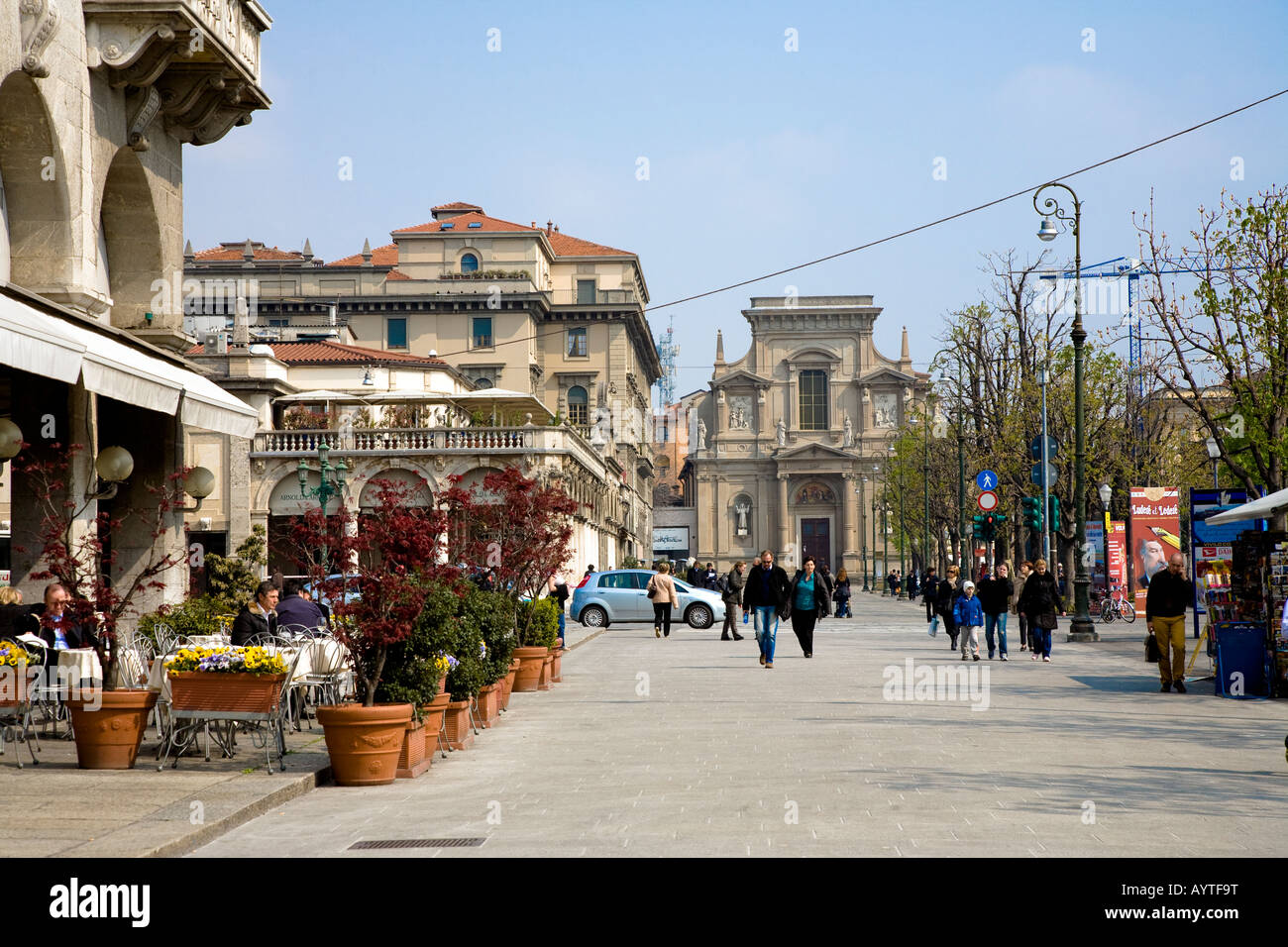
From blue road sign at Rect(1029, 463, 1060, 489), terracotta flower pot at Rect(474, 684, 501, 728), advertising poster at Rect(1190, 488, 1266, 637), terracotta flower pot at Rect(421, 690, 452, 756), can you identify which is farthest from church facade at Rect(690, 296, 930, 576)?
terracotta flower pot at Rect(421, 690, 452, 756)

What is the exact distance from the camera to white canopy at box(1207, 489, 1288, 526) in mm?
15553

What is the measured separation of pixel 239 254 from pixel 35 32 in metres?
75.4

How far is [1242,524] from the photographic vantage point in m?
19.2

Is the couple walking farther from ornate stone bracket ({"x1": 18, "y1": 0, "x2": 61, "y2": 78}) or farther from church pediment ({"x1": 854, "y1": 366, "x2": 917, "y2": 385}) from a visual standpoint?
church pediment ({"x1": 854, "y1": 366, "x2": 917, "y2": 385})

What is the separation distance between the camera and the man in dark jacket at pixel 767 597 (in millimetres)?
23164

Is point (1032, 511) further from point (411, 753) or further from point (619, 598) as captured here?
point (411, 753)

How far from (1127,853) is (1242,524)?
42.5ft

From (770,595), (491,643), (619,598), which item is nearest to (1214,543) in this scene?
(770,595)

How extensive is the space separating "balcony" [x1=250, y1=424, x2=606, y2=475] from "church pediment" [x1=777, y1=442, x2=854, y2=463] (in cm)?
5066

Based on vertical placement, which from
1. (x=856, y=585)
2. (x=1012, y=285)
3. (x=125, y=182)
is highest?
(x=1012, y=285)

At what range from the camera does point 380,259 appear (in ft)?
288
